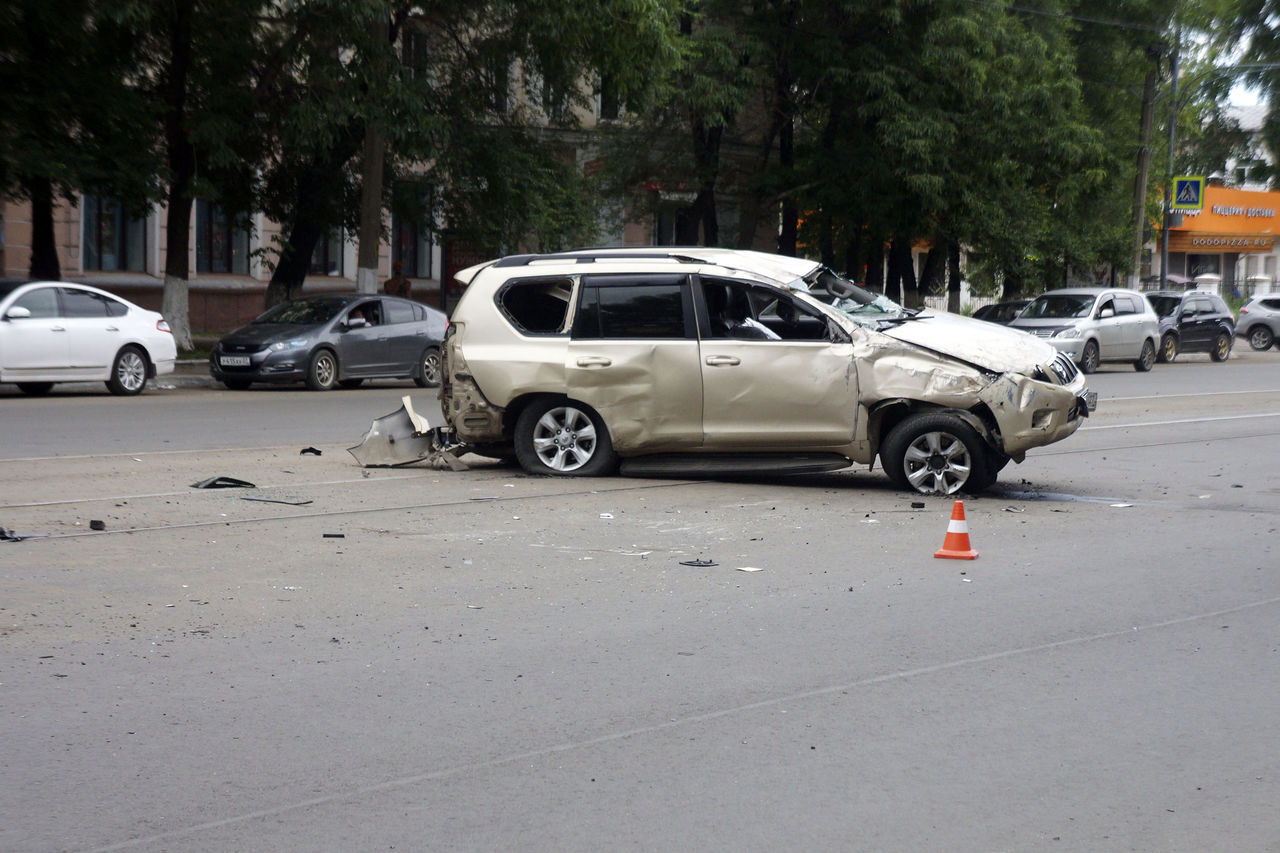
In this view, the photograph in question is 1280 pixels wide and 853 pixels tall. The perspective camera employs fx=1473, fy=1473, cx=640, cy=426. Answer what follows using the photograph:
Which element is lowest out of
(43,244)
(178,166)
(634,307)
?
(634,307)

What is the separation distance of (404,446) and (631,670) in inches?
278

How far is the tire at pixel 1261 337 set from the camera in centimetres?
4422

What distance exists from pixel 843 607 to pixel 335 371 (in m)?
16.3

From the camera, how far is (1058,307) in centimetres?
3058

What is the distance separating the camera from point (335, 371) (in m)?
22.3

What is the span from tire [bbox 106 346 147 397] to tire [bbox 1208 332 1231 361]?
26.6m

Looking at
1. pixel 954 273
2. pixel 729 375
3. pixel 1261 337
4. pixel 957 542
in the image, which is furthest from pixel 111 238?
pixel 1261 337

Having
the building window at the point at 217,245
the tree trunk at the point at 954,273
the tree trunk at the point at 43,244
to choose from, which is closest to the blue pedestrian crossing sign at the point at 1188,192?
the tree trunk at the point at 954,273

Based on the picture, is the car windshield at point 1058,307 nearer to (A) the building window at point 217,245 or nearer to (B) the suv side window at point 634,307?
(A) the building window at point 217,245

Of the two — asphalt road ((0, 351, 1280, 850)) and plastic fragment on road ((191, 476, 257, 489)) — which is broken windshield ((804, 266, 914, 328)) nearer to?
asphalt road ((0, 351, 1280, 850))

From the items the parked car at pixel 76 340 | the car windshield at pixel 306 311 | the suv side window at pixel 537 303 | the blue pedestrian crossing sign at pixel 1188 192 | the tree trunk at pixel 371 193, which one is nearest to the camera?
the suv side window at pixel 537 303

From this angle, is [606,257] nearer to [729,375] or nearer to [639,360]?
[639,360]

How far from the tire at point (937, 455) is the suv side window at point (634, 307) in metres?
1.84

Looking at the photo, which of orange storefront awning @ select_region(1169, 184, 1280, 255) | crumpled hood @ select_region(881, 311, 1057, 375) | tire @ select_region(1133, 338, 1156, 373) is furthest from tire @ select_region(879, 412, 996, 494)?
orange storefront awning @ select_region(1169, 184, 1280, 255)
